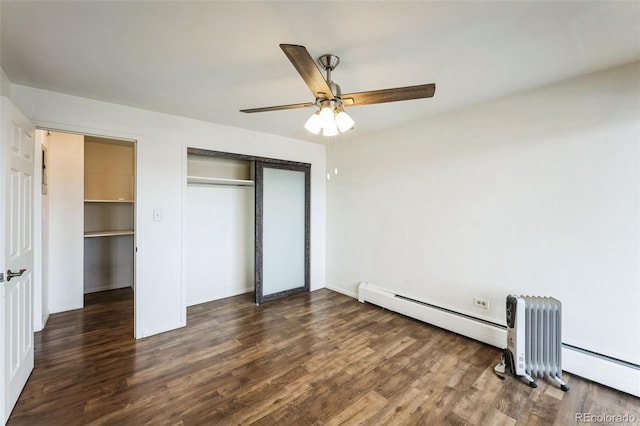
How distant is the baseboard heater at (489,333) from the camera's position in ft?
6.74

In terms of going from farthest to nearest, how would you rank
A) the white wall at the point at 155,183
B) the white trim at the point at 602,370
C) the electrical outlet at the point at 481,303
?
1. the electrical outlet at the point at 481,303
2. the white wall at the point at 155,183
3. the white trim at the point at 602,370

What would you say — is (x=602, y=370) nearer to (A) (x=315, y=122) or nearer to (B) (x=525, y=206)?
(B) (x=525, y=206)

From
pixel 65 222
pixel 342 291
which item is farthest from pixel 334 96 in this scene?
pixel 65 222

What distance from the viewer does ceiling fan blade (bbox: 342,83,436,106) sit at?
1647 mm

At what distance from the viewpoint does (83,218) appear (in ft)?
12.5

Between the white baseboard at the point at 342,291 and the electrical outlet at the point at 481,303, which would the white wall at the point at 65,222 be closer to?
the white baseboard at the point at 342,291

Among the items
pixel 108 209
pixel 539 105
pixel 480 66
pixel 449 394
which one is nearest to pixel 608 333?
pixel 449 394

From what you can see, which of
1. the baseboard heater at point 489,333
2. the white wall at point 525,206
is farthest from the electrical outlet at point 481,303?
the baseboard heater at point 489,333

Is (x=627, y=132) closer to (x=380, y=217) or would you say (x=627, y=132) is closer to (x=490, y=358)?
(x=490, y=358)

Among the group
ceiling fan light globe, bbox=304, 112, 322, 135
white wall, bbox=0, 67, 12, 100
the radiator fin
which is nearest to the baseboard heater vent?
A: the radiator fin

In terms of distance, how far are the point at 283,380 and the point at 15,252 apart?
219 cm

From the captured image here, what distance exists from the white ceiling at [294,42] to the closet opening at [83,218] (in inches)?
42.4

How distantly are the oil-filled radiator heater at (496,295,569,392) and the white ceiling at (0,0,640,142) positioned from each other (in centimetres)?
190

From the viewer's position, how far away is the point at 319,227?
4629 millimetres
